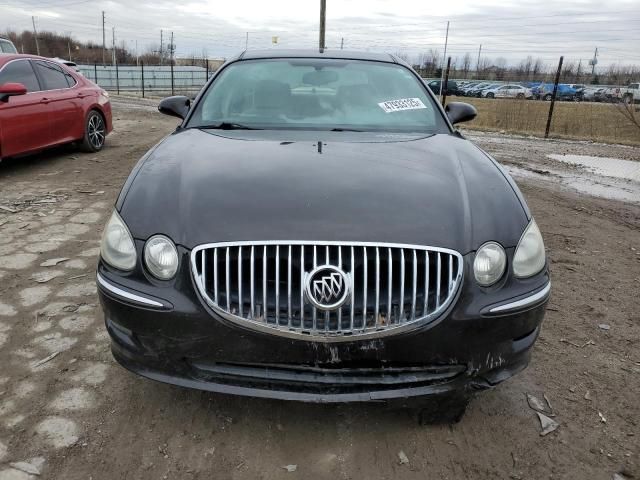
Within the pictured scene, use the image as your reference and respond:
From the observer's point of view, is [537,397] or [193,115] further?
[193,115]

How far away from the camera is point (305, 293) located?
1.92 m

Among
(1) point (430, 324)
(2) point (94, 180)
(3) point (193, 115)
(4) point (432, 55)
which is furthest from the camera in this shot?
(4) point (432, 55)

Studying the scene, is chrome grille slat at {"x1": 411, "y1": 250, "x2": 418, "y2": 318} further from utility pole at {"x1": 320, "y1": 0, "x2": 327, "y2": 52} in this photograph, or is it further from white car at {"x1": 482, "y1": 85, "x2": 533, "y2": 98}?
white car at {"x1": 482, "y1": 85, "x2": 533, "y2": 98}

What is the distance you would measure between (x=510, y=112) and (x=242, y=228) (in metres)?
22.1

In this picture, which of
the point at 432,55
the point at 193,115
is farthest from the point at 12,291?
the point at 432,55

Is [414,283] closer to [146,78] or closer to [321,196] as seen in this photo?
[321,196]

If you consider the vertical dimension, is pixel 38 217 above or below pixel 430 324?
below

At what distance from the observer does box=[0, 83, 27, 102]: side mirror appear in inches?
252

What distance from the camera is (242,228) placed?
2025 mm

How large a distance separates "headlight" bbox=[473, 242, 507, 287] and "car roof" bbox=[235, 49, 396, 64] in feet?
7.71

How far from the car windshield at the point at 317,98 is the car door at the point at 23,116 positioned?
4.02 metres

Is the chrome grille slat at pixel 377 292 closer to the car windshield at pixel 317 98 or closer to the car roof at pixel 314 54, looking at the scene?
the car windshield at pixel 317 98

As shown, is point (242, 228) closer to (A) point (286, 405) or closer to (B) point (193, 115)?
(A) point (286, 405)

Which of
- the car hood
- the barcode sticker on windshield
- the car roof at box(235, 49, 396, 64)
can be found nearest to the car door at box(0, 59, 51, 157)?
the car roof at box(235, 49, 396, 64)
